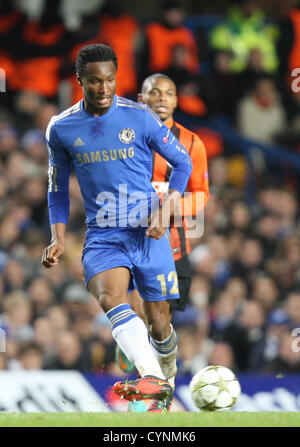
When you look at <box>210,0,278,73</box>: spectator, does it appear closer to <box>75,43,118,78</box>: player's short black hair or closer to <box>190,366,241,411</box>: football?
<box>190,366,241,411</box>: football

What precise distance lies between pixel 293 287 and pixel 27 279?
123 inches

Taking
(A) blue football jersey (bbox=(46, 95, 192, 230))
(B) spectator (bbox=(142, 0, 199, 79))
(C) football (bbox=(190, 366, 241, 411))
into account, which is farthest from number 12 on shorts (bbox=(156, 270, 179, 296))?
(B) spectator (bbox=(142, 0, 199, 79))

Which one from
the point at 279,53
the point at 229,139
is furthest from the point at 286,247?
the point at 279,53

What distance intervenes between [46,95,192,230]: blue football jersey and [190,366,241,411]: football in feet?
4.28

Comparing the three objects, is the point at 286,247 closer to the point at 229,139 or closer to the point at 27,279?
the point at 229,139

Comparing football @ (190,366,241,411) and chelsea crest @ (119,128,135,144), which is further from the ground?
chelsea crest @ (119,128,135,144)

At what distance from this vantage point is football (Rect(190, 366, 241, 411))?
6234mm

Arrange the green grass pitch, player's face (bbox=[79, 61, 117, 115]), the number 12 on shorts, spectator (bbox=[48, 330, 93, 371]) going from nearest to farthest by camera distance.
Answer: the green grass pitch < player's face (bbox=[79, 61, 117, 115]) < the number 12 on shorts < spectator (bbox=[48, 330, 93, 371])

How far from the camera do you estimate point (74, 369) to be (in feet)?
29.5

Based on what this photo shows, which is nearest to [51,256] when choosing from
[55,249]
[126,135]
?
[55,249]

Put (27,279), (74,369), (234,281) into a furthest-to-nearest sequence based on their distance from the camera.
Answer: (234,281), (27,279), (74,369)

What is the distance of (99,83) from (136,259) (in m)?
1.12

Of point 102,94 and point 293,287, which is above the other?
point 102,94

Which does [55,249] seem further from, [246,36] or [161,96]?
[246,36]
